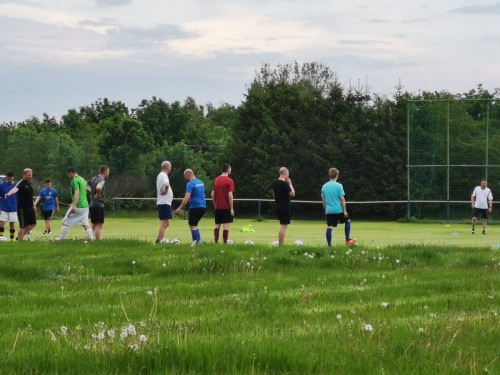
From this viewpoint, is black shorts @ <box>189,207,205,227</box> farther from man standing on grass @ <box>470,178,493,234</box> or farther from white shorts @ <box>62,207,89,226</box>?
man standing on grass @ <box>470,178,493,234</box>

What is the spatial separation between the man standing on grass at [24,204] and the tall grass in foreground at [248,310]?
6.97 metres

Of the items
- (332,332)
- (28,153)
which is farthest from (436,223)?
(332,332)

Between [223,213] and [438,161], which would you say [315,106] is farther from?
[223,213]

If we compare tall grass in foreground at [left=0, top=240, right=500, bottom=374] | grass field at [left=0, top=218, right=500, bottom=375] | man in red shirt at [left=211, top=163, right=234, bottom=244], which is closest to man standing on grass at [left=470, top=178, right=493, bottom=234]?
man in red shirt at [left=211, top=163, right=234, bottom=244]

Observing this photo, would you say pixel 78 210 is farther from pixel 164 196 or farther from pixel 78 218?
pixel 164 196

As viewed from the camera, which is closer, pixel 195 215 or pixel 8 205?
pixel 195 215

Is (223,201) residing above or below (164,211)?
above

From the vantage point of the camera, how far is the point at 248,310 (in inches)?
352

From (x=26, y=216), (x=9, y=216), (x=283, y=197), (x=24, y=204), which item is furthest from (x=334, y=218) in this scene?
(x=9, y=216)

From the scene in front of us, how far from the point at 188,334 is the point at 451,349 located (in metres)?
1.94

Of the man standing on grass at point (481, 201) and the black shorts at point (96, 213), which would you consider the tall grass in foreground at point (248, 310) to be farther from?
the man standing on grass at point (481, 201)

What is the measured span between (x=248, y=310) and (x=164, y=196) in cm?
1203

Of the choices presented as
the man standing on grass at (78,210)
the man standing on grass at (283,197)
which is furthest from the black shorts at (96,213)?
the man standing on grass at (283,197)

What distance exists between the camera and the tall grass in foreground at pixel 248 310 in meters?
5.88
